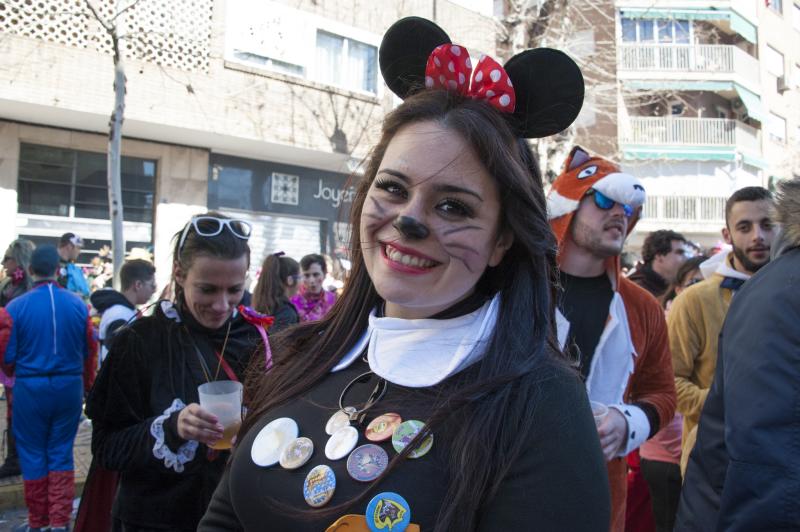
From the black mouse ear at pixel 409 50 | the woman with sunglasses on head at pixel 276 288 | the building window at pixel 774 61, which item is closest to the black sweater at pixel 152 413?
the black mouse ear at pixel 409 50

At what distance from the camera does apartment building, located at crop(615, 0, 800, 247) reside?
79.1 feet

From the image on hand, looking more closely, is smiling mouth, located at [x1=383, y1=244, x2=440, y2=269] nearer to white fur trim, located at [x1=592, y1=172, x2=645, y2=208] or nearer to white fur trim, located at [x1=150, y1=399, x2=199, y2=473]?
white fur trim, located at [x1=150, y1=399, x2=199, y2=473]

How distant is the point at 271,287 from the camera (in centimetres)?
546

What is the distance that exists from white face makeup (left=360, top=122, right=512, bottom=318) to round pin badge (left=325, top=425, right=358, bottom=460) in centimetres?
32

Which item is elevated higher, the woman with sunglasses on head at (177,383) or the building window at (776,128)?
the building window at (776,128)

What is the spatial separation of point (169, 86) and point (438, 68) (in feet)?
37.8

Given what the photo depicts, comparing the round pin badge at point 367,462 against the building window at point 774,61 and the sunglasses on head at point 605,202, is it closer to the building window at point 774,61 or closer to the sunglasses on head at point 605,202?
the sunglasses on head at point 605,202

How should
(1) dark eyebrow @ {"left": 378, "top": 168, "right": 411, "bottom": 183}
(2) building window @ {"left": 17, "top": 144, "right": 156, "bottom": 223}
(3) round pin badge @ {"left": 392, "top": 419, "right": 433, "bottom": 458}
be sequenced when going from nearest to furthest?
(3) round pin badge @ {"left": 392, "top": 419, "right": 433, "bottom": 458} → (1) dark eyebrow @ {"left": 378, "top": 168, "right": 411, "bottom": 183} → (2) building window @ {"left": 17, "top": 144, "right": 156, "bottom": 223}

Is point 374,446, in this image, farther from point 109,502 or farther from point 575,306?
point 109,502

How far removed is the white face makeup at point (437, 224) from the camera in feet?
4.68

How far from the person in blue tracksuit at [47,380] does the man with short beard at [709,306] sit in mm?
4240

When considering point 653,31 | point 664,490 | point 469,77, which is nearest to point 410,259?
point 469,77

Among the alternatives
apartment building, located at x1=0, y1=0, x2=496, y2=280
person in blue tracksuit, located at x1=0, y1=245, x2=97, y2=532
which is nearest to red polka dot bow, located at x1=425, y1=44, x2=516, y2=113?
person in blue tracksuit, located at x1=0, y1=245, x2=97, y2=532

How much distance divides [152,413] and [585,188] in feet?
6.94
